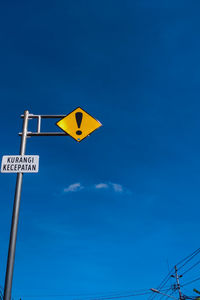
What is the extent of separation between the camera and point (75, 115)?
4941 mm

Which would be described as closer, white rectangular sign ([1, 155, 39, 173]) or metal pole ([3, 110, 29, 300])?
metal pole ([3, 110, 29, 300])

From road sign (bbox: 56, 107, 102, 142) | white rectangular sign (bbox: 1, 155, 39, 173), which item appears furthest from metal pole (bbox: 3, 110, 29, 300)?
road sign (bbox: 56, 107, 102, 142)

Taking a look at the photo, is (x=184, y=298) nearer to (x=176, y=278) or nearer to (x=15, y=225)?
(x=176, y=278)

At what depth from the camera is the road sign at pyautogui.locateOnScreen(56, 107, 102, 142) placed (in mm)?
4840

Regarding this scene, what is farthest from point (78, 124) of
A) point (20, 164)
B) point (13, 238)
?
point (13, 238)

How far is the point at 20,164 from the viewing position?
171 inches

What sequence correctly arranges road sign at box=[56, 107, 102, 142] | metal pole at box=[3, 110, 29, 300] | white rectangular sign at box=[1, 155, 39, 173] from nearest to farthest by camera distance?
metal pole at box=[3, 110, 29, 300] < white rectangular sign at box=[1, 155, 39, 173] < road sign at box=[56, 107, 102, 142]

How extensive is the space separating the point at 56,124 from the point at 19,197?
1509 millimetres

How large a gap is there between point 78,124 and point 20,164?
1245 mm

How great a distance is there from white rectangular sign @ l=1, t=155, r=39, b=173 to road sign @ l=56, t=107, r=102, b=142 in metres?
0.82

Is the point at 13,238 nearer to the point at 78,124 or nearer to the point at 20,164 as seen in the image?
the point at 20,164

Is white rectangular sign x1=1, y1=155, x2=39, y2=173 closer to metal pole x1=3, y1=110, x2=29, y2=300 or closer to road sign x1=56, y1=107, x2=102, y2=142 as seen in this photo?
metal pole x1=3, y1=110, x2=29, y2=300

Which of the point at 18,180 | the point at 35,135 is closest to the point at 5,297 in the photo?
the point at 18,180

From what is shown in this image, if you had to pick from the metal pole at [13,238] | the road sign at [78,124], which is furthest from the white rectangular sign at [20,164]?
the road sign at [78,124]
